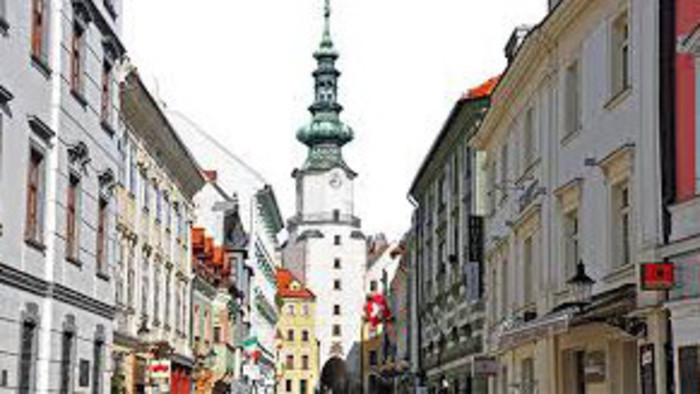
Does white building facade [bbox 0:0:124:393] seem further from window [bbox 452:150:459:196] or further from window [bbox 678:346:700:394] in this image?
window [bbox 452:150:459:196]

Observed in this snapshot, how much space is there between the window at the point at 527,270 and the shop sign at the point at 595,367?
18.7ft

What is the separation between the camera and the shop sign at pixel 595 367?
2150 cm

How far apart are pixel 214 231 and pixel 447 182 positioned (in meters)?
22.4

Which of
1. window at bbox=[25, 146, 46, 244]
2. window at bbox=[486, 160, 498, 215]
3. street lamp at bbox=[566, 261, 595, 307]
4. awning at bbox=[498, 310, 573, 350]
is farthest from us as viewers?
window at bbox=[486, 160, 498, 215]

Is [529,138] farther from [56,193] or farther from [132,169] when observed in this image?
[56,193]

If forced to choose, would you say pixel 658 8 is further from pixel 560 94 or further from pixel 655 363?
pixel 560 94

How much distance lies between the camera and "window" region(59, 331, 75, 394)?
2177cm

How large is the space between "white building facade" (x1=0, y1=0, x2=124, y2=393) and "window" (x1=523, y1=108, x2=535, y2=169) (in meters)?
8.49

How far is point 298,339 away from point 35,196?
410 ft

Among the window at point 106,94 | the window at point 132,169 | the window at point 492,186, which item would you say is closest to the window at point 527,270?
the window at point 492,186

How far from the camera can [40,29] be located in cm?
2038

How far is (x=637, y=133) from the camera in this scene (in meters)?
18.7

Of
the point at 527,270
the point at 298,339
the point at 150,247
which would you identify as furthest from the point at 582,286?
the point at 298,339

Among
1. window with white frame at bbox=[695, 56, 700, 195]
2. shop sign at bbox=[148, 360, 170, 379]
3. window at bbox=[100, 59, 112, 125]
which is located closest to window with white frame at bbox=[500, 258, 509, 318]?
shop sign at bbox=[148, 360, 170, 379]
